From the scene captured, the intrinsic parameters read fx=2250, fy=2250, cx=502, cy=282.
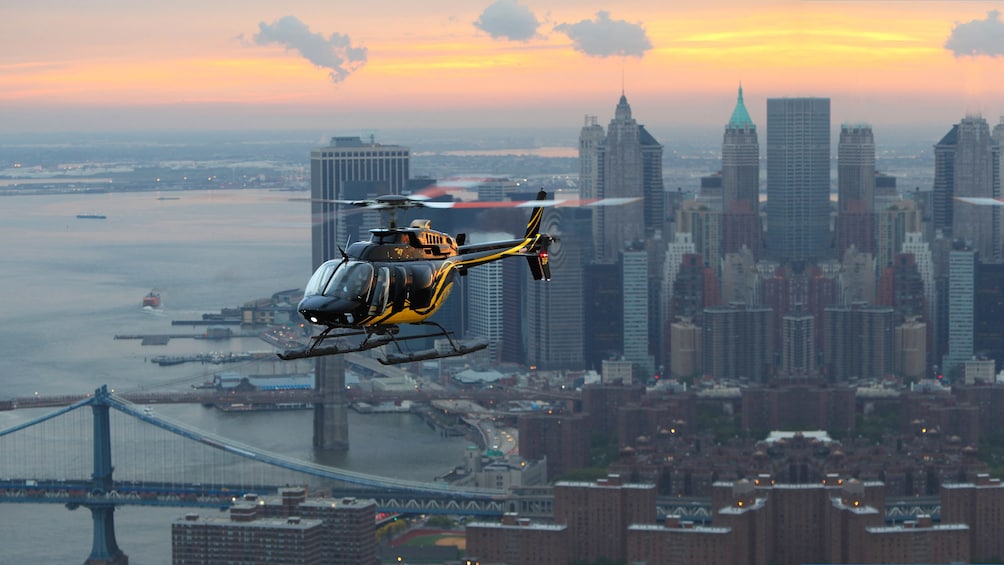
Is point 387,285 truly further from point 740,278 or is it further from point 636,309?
point 740,278

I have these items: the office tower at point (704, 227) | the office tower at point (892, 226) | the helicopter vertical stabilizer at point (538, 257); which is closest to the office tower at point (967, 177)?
the office tower at point (892, 226)

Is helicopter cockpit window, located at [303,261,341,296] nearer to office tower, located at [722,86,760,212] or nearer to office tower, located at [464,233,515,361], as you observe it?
office tower, located at [464,233,515,361]

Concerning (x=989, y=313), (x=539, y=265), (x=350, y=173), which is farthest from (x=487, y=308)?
(x=539, y=265)

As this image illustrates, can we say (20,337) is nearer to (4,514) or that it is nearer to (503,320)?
(503,320)

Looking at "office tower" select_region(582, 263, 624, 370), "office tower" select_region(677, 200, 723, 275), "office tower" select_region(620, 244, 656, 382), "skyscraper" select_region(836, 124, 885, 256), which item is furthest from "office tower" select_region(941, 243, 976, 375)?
"office tower" select_region(582, 263, 624, 370)

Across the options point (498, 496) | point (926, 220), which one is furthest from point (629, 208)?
point (498, 496)

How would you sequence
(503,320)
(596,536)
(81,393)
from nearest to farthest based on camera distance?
(596,536) < (81,393) < (503,320)

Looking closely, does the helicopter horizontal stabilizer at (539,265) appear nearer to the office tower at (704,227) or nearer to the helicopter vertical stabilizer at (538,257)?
the helicopter vertical stabilizer at (538,257)
